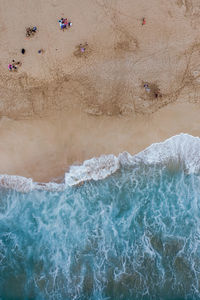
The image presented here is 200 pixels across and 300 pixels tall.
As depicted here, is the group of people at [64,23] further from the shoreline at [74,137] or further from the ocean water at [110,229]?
the ocean water at [110,229]

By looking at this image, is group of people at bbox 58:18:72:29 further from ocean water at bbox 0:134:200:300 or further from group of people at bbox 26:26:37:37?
ocean water at bbox 0:134:200:300

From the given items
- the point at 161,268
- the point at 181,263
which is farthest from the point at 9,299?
the point at 181,263

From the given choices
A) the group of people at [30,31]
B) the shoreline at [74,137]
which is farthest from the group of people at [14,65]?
the shoreline at [74,137]

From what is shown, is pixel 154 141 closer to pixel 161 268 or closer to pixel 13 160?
pixel 161 268

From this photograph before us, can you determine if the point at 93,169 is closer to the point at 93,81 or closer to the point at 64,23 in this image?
the point at 93,81

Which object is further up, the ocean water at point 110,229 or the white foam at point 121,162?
the white foam at point 121,162

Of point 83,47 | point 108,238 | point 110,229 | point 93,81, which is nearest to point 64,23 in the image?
point 83,47
